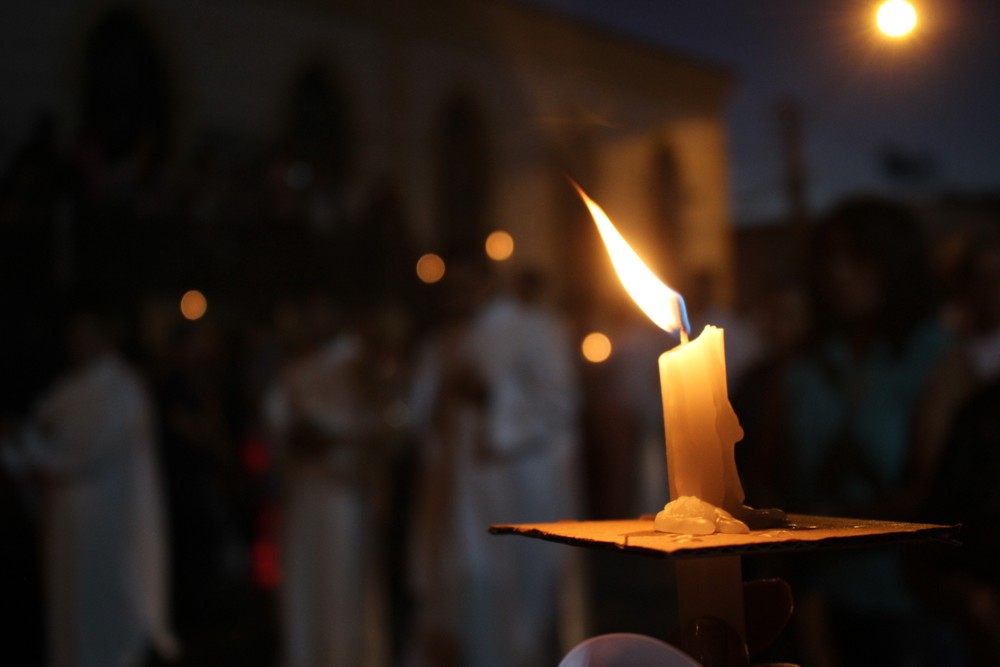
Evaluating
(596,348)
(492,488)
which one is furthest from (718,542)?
(596,348)

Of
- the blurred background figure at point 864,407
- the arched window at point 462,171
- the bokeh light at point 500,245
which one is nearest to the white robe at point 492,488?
the blurred background figure at point 864,407

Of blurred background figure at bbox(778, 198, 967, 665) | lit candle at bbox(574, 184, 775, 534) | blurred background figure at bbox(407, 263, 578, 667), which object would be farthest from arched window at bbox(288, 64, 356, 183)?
lit candle at bbox(574, 184, 775, 534)

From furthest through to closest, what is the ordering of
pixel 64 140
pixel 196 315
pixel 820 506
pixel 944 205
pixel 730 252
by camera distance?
pixel 196 315, pixel 64 140, pixel 944 205, pixel 730 252, pixel 820 506

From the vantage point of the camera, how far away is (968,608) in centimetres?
163

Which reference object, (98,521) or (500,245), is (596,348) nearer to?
(500,245)

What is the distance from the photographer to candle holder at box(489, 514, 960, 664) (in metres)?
0.54

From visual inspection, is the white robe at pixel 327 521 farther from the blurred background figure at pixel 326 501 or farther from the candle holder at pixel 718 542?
the candle holder at pixel 718 542

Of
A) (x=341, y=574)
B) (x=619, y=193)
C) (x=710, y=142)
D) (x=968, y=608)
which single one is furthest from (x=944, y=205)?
(x=968, y=608)

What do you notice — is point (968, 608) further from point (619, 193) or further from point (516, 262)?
point (516, 262)

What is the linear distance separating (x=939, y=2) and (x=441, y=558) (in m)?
3.85

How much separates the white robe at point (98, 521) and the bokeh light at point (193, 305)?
2.48m

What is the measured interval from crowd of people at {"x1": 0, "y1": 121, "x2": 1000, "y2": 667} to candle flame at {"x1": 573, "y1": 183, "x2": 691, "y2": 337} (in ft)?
3.29

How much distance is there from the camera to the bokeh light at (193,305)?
7.83m

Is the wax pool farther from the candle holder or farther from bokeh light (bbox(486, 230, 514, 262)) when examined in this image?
bokeh light (bbox(486, 230, 514, 262))
